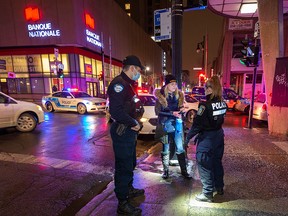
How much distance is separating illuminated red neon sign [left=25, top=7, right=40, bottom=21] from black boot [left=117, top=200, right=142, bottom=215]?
94.6ft

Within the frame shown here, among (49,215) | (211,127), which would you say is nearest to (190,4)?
(211,127)

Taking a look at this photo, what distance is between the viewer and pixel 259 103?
31.7 feet

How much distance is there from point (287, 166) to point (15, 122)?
8.59m

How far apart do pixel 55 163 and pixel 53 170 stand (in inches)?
17.5

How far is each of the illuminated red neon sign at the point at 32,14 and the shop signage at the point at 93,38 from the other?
19.9 feet

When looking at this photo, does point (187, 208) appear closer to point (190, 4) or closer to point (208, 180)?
point (208, 180)

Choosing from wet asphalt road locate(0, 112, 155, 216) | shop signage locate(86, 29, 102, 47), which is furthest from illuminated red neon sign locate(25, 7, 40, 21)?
wet asphalt road locate(0, 112, 155, 216)

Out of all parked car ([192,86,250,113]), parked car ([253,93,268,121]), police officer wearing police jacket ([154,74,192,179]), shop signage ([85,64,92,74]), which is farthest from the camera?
shop signage ([85,64,92,74])

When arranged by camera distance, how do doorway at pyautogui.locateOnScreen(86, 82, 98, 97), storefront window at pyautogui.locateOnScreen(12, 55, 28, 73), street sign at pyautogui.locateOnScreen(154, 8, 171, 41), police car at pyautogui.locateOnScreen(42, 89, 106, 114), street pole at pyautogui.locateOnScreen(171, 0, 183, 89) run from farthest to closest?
doorway at pyautogui.locateOnScreen(86, 82, 98, 97) → storefront window at pyautogui.locateOnScreen(12, 55, 28, 73) → police car at pyautogui.locateOnScreen(42, 89, 106, 114) → street sign at pyautogui.locateOnScreen(154, 8, 171, 41) → street pole at pyautogui.locateOnScreen(171, 0, 183, 89)

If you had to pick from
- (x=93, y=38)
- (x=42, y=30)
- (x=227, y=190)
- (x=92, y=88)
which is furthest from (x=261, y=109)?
(x=42, y=30)

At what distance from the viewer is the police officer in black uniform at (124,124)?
2746 millimetres

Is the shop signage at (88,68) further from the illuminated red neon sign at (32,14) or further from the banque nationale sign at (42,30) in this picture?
the illuminated red neon sign at (32,14)

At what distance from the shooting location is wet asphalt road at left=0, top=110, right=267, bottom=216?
334 centimetres

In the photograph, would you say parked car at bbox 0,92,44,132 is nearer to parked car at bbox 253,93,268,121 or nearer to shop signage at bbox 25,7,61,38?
parked car at bbox 253,93,268,121
